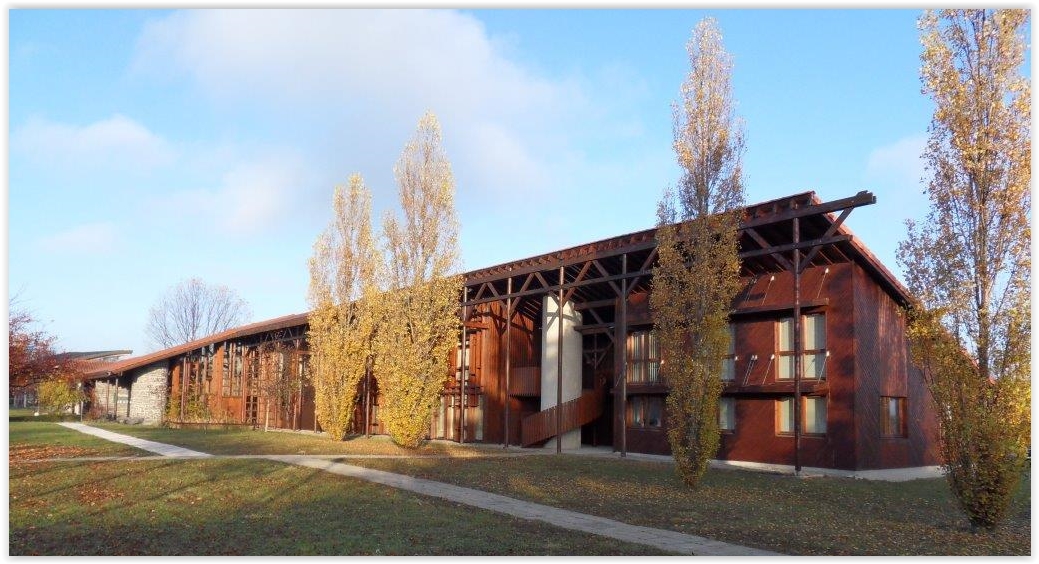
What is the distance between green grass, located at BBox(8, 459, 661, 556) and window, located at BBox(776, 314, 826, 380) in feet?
35.8

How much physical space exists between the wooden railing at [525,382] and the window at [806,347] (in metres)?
9.90

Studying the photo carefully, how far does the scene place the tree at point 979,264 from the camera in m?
11.3

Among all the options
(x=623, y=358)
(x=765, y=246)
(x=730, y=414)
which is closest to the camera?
(x=765, y=246)

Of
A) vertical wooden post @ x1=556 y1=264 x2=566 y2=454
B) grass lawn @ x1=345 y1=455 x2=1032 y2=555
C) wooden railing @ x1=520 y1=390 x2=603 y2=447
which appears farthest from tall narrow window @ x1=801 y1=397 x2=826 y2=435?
wooden railing @ x1=520 y1=390 x2=603 y2=447

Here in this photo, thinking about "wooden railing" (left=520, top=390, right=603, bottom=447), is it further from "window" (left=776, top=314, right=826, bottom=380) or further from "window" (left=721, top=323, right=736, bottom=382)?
"window" (left=776, top=314, right=826, bottom=380)

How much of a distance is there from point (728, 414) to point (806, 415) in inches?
92.2

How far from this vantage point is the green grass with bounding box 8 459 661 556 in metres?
9.43

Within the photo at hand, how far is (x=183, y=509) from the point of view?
11.9 m

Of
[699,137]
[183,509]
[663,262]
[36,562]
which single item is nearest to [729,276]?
[663,262]

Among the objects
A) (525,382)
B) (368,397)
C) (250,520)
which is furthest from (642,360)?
(250,520)

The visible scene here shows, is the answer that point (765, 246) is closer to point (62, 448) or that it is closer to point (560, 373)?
point (560, 373)

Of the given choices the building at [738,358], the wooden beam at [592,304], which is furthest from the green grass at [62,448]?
the wooden beam at [592,304]

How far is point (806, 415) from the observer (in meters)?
20.1

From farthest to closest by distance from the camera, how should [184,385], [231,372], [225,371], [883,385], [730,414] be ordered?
1. [225,371]
2. [231,372]
3. [184,385]
4. [730,414]
5. [883,385]
